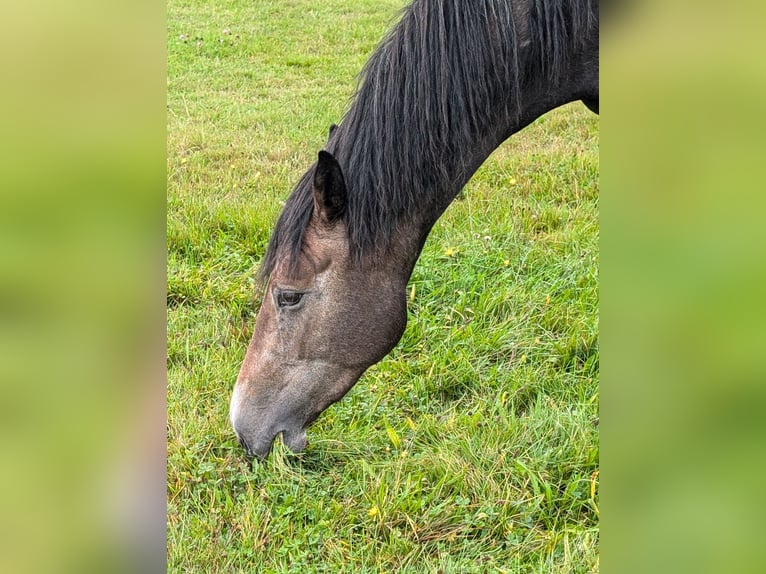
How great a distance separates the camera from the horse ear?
154cm

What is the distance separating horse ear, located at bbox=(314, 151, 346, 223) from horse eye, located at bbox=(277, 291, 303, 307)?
0.73 feet

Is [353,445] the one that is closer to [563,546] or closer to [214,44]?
[563,546]

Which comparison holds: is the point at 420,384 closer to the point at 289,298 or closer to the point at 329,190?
the point at 289,298

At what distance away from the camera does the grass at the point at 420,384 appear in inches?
64.7
